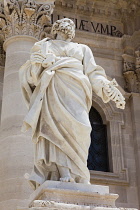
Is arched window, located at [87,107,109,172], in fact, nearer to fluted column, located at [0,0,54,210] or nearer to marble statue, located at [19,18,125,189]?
fluted column, located at [0,0,54,210]

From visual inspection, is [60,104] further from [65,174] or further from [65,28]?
[65,28]

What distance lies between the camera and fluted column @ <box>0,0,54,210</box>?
8.23 metres

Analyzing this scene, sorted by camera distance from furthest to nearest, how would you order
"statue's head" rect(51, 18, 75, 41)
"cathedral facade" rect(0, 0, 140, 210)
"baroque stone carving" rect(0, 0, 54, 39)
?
"baroque stone carving" rect(0, 0, 54, 39) → "cathedral facade" rect(0, 0, 140, 210) → "statue's head" rect(51, 18, 75, 41)

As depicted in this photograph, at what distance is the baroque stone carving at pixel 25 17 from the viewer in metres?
10.6

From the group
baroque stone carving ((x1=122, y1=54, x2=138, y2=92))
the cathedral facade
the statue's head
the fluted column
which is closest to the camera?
the statue's head

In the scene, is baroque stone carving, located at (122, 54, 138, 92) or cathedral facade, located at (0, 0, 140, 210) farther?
baroque stone carving, located at (122, 54, 138, 92)

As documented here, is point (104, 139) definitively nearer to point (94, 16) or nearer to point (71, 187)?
point (94, 16)

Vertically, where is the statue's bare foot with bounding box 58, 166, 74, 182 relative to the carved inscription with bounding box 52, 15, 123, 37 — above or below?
below

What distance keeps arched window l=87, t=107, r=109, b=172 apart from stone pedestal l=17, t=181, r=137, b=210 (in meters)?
7.50

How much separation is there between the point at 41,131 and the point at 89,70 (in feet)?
4.12

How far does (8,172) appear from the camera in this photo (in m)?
8.43

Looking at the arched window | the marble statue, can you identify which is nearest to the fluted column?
the marble statue

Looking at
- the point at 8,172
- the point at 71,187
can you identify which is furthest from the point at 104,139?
the point at 71,187

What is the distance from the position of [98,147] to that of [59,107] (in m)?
7.74
